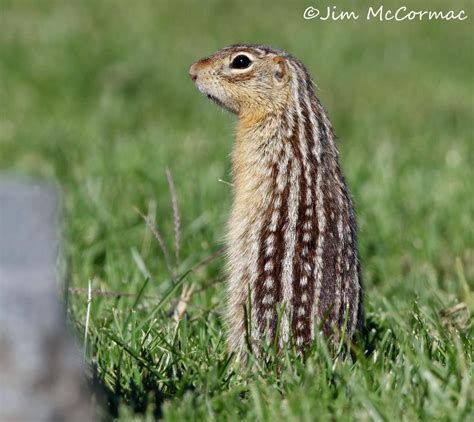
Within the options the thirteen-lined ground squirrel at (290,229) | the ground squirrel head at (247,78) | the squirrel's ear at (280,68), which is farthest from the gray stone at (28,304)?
the squirrel's ear at (280,68)

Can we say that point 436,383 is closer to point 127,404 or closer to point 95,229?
point 127,404

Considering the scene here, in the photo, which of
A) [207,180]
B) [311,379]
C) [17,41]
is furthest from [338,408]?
[17,41]

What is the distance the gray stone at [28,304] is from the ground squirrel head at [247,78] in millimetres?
2642

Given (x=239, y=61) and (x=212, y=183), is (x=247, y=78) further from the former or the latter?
(x=212, y=183)

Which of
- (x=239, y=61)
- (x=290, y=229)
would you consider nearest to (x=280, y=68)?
(x=239, y=61)

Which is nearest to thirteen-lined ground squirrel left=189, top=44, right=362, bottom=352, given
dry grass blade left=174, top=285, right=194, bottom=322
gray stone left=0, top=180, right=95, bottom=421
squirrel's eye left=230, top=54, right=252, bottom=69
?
squirrel's eye left=230, top=54, right=252, bottom=69

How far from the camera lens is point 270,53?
18.0 feet

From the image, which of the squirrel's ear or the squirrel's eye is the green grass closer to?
the squirrel's eye

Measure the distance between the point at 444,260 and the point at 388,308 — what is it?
1.85 meters

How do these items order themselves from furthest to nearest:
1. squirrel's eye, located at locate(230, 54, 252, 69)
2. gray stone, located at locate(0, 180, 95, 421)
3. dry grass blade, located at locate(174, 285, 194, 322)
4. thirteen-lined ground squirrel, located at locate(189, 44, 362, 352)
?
squirrel's eye, located at locate(230, 54, 252, 69) → dry grass blade, located at locate(174, 285, 194, 322) → thirteen-lined ground squirrel, located at locate(189, 44, 362, 352) → gray stone, located at locate(0, 180, 95, 421)

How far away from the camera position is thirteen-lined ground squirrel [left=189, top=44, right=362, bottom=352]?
4.21m

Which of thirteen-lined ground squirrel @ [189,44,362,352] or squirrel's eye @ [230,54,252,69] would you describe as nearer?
thirteen-lined ground squirrel @ [189,44,362,352]

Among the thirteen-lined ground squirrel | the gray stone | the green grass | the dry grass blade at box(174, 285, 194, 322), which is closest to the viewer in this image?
the gray stone

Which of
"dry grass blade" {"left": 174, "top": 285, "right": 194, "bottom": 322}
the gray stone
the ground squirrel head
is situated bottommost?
"dry grass blade" {"left": 174, "top": 285, "right": 194, "bottom": 322}
